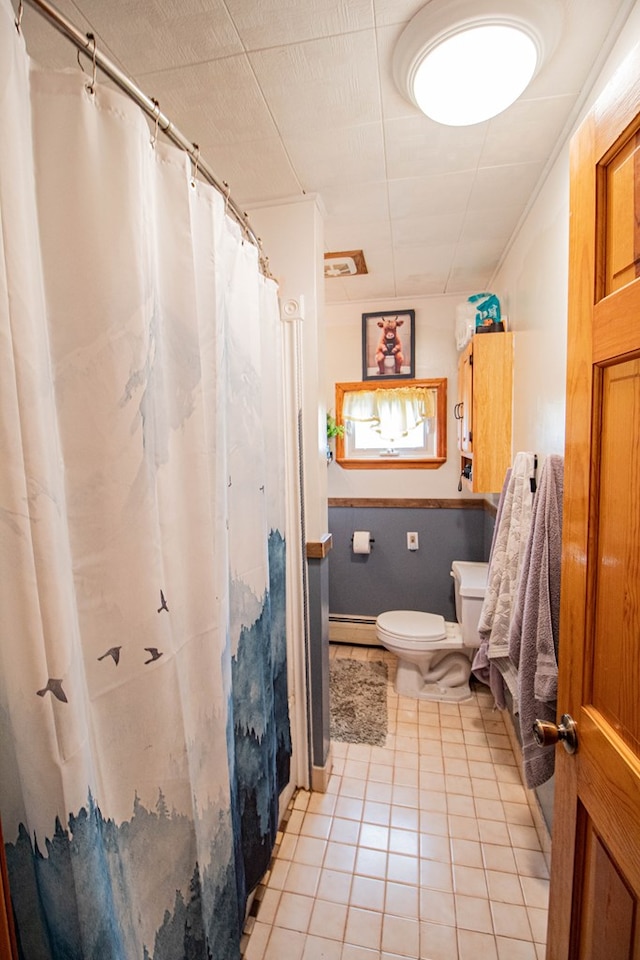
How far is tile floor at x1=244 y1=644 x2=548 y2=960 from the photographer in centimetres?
123

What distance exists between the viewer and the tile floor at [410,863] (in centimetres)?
123

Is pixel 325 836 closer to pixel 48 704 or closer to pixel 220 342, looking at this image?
pixel 48 704

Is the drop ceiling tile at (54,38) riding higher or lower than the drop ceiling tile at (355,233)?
higher

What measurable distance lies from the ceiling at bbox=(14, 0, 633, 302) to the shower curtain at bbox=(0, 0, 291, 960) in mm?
444

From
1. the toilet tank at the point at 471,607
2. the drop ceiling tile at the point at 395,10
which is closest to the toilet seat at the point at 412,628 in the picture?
the toilet tank at the point at 471,607

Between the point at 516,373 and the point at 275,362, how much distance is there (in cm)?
122

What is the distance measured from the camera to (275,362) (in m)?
1.45

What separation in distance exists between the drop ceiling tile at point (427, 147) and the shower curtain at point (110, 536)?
76 cm

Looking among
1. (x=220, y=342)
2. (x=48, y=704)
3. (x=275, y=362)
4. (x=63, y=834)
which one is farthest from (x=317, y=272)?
(x=63, y=834)

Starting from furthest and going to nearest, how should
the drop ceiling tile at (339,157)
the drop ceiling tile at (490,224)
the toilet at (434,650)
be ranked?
1. the toilet at (434,650)
2. the drop ceiling tile at (490,224)
3. the drop ceiling tile at (339,157)

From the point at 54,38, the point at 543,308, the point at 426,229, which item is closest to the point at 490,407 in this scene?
the point at 543,308

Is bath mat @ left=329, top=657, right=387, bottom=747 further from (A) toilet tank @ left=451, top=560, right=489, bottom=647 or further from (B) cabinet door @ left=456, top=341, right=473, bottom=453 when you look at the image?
(B) cabinet door @ left=456, top=341, right=473, bottom=453

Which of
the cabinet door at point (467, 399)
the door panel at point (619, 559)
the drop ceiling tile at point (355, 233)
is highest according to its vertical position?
the drop ceiling tile at point (355, 233)

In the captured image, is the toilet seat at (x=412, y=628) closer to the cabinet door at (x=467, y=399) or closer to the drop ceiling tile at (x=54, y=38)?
the cabinet door at (x=467, y=399)
